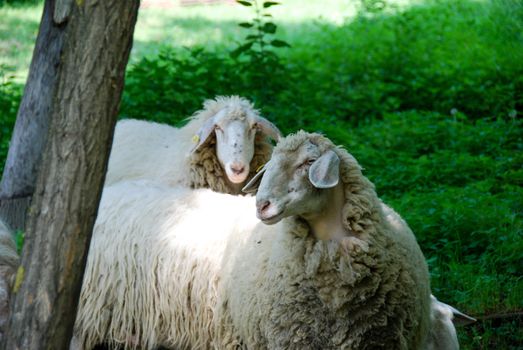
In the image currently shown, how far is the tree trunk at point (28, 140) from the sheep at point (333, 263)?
248cm

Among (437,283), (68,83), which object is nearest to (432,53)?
(437,283)

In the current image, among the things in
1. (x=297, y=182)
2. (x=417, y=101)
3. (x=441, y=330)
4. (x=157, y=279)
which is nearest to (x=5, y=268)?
(x=157, y=279)

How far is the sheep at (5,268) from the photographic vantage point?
4484 mm

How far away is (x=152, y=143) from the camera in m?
7.64

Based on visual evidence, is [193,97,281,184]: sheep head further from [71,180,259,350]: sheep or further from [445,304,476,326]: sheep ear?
[445,304,476,326]: sheep ear

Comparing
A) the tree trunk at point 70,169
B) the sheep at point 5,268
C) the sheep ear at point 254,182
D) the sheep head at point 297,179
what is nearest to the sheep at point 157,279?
the sheep ear at point 254,182

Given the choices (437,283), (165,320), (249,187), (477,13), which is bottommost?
(165,320)

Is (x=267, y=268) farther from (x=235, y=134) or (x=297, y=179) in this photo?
(x=235, y=134)

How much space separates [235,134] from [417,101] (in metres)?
4.82

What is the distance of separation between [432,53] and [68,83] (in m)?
9.35

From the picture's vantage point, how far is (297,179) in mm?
4613

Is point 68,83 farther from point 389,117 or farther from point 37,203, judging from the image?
point 389,117

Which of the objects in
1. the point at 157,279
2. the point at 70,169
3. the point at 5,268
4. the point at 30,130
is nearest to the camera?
the point at 70,169

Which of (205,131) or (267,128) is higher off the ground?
(267,128)
